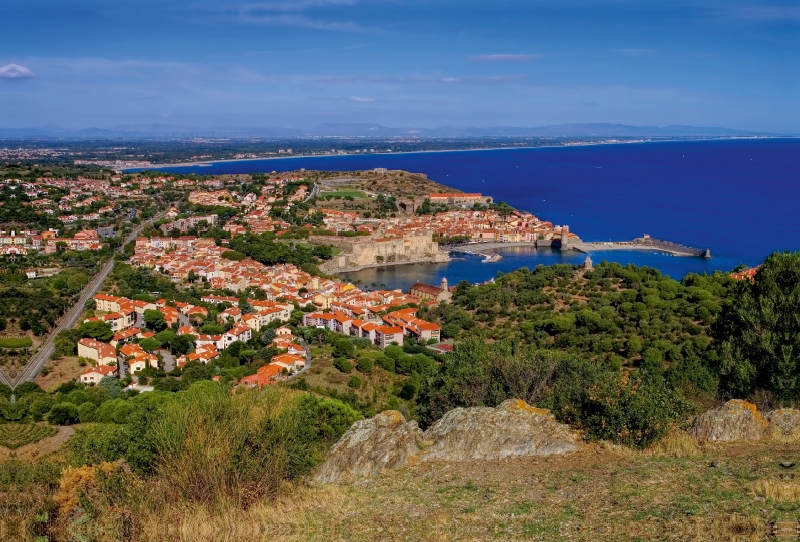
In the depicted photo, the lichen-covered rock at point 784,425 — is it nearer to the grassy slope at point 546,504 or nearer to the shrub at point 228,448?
the grassy slope at point 546,504

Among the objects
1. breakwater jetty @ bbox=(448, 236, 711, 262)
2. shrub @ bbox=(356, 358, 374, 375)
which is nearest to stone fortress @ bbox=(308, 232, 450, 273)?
breakwater jetty @ bbox=(448, 236, 711, 262)

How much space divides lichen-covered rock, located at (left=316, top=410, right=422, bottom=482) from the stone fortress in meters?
30.0

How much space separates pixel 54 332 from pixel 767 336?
18.9m

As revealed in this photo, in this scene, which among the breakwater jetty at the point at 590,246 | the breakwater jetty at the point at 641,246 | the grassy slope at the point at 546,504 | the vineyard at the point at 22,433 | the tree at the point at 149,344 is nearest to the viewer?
the grassy slope at the point at 546,504

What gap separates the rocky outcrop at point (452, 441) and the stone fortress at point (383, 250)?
3004 centimetres

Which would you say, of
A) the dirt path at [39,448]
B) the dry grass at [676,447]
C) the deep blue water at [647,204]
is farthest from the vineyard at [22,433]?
the deep blue water at [647,204]

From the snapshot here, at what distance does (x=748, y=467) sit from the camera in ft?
15.3

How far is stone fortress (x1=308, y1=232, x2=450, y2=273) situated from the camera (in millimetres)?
36906

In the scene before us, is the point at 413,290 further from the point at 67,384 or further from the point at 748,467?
the point at 748,467

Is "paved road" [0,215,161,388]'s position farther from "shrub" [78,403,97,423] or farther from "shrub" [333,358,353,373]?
"shrub" [333,358,353,373]

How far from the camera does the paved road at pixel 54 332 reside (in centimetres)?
1614

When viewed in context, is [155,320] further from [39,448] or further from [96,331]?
[39,448]

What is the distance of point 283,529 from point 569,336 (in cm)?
1223

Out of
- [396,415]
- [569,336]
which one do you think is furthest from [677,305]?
[396,415]
